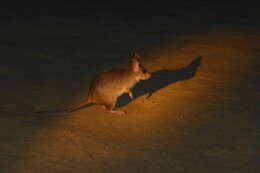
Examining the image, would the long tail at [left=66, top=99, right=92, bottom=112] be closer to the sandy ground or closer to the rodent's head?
the sandy ground

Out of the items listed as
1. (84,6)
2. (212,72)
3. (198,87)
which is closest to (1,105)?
(198,87)

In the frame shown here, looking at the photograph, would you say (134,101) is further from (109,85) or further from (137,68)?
(109,85)

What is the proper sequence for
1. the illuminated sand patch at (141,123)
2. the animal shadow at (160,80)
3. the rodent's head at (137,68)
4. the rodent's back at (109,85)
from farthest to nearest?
1. the animal shadow at (160,80)
2. the rodent's head at (137,68)
3. the rodent's back at (109,85)
4. the illuminated sand patch at (141,123)

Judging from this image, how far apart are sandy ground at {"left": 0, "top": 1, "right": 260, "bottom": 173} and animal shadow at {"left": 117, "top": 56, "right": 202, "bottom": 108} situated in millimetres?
17

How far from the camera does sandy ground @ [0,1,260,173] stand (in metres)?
7.10

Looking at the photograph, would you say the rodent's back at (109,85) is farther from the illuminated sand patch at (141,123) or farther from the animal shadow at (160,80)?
the animal shadow at (160,80)

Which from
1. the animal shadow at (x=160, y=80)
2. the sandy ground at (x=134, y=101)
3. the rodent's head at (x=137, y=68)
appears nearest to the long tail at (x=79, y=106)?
the sandy ground at (x=134, y=101)

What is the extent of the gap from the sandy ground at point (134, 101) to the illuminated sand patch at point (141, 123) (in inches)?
0.5

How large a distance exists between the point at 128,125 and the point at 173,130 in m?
0.59

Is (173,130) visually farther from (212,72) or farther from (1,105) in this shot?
(212,72)

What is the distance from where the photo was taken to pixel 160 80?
1036cm

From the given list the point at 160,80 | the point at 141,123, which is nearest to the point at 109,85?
the point at 141,123

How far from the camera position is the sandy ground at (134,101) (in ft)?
23.3

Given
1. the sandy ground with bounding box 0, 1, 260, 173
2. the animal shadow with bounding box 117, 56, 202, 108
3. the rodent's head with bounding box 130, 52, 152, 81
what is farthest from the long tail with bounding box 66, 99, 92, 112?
the rodent's head with bounding box 130, 52, 152, 81
